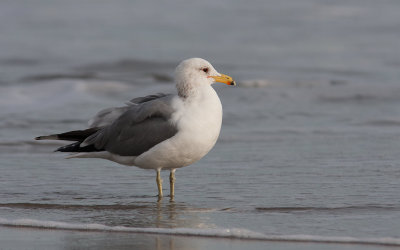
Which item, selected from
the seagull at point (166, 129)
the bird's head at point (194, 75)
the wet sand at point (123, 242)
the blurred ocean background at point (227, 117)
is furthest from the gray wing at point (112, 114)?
the wet sand at point (123, 242)

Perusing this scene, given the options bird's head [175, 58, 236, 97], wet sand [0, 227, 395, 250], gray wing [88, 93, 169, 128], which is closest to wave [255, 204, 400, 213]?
wet sand [0, 227, 395, 250]

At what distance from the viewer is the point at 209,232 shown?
5.80 metres

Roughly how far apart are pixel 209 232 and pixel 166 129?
58.5 inches

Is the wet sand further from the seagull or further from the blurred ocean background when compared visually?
the seagull

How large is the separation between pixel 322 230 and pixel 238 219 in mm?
701

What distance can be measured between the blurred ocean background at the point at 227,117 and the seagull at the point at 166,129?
1.16 ft

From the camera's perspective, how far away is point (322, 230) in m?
5.89

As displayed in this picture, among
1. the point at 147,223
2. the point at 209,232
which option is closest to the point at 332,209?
the point at 209,232

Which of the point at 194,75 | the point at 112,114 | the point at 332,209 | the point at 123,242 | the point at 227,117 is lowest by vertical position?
the point at 123,242

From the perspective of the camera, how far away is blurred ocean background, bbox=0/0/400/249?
6270 mm

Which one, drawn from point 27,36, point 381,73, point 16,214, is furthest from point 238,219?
point 27,36

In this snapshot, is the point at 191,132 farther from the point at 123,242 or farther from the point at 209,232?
the point at 123,242

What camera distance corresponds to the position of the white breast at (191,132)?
695 centimetres

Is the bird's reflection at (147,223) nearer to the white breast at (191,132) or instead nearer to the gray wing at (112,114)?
the white breast at (191,132)
